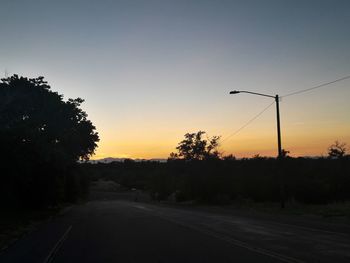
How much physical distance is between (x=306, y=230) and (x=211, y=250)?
6782 millimetres

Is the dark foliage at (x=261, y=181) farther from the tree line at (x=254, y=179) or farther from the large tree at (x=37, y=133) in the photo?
the large tree at (x=37, y=133)

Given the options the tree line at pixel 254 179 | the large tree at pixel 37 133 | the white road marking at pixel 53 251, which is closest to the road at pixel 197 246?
the white road marking at pixel 53 251

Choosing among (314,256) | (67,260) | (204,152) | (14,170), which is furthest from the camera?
(204,152)

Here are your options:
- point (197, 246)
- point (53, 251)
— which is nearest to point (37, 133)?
point (53, 251)

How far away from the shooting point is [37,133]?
3709 centimetres

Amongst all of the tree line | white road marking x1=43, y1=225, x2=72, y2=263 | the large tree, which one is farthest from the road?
the tree line

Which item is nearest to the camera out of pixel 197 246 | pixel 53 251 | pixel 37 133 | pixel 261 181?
pixel 197 246

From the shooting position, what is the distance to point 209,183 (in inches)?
2318

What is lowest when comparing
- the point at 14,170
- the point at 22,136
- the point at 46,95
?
the point at 14,170

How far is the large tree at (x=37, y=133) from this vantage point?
35.8 meters

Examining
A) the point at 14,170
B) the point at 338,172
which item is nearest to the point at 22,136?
the point at 14,170

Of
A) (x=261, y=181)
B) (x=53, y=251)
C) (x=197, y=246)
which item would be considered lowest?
(x=53, y=251)

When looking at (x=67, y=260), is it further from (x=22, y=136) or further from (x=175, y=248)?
(x=22, y=136)

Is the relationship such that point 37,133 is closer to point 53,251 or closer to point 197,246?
point 53,251
